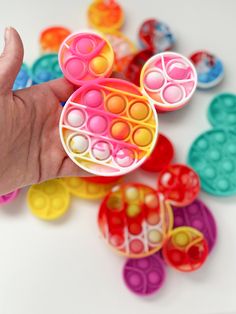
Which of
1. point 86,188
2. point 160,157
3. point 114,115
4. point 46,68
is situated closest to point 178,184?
point 160,157

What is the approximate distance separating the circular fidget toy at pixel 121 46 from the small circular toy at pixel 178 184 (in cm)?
30

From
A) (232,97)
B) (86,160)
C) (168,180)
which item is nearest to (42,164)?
(86,160)

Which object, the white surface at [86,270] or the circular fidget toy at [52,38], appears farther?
the circular fidget toy at [52,38]

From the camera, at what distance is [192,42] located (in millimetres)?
1114

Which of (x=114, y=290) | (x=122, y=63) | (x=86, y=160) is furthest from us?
(x=122, y=63)

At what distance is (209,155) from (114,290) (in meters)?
0.38

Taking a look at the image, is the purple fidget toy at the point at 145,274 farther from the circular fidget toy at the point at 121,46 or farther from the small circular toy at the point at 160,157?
the circular fidget toy at the point at 121,46

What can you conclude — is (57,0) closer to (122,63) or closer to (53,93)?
(122,63)

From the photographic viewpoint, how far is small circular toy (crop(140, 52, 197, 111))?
0.72m

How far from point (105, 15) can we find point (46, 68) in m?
0.22

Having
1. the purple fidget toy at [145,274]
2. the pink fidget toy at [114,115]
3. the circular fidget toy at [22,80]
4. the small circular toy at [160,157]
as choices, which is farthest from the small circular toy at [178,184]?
the circular fidget toy at [22,80]

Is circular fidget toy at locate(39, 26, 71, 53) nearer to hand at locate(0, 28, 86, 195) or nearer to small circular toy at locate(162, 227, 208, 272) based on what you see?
hand at locate(0, 28, 86, 195)

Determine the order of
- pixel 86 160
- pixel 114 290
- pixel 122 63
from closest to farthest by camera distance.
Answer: pixel 86 160
pixel 114 290
pixel 122 63

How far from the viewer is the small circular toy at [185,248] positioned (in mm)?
901
